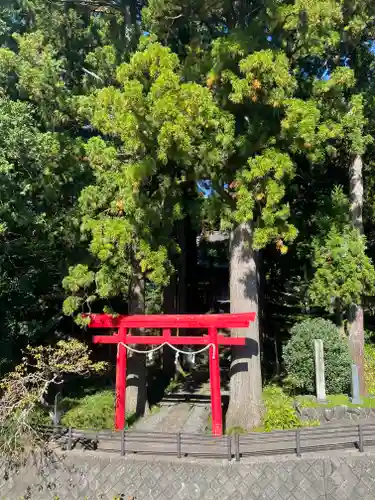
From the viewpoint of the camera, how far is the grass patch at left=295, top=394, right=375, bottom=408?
1030 cm

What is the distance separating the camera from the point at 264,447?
26.7 feet

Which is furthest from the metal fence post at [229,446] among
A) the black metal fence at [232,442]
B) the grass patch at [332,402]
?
the grass patch at [332,402]

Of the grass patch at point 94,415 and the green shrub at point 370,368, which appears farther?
the green shrub at point 370,368

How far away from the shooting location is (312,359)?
11.2 metres

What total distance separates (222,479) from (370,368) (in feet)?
26.9

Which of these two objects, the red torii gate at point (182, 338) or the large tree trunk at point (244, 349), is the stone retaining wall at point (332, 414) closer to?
the large tree trunk at point (244, 349)

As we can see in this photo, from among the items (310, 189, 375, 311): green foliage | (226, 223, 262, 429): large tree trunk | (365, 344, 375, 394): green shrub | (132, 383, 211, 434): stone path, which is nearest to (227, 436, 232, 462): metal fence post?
(226, 223, 262, 429): large tree trunk

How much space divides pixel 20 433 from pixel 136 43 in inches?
359

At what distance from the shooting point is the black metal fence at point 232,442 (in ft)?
26.1

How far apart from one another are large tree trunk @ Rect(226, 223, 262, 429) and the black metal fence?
1.40m

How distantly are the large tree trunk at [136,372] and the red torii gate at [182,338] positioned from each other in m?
1.08

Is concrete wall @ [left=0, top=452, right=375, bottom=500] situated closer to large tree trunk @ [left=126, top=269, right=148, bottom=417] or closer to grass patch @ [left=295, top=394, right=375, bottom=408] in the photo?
grass patch @ [left=295, top=394, right=375, bottom=408]

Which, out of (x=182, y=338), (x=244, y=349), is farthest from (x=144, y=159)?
(x=244, y=349)

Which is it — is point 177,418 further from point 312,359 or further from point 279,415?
point 312,359
